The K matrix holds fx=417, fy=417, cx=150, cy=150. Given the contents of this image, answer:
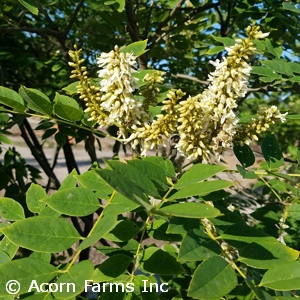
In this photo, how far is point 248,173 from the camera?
1.12m

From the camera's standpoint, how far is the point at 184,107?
1.01 meters

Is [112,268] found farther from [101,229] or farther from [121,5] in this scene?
[121,5]

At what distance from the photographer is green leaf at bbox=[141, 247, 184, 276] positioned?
3.31 ft

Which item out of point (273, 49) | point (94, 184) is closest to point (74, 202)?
point (94, 184)

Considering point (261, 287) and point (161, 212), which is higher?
point (161, 212)

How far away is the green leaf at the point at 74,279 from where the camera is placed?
0.81 m

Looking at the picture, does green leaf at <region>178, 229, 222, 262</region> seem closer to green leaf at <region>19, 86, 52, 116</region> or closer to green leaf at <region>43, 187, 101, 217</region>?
green leaf at <region>43, 187, 101, 217</region>

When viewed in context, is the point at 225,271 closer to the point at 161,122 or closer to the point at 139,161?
the point at 139,161

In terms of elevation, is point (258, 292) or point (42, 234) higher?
point (42, 234)

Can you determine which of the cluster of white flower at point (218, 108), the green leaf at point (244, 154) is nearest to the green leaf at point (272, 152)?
the green leaf at point (244, 154)

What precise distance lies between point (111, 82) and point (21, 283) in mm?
509

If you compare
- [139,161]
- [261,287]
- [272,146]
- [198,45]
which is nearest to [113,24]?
[198,45]

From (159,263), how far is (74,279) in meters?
0.26

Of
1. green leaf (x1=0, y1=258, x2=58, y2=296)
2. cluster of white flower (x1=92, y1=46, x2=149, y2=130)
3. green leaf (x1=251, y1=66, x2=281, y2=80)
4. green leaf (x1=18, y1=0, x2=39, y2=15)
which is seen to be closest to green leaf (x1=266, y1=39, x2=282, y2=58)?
green leaf (x1=251, y1=66, x2=281, y2=80)
